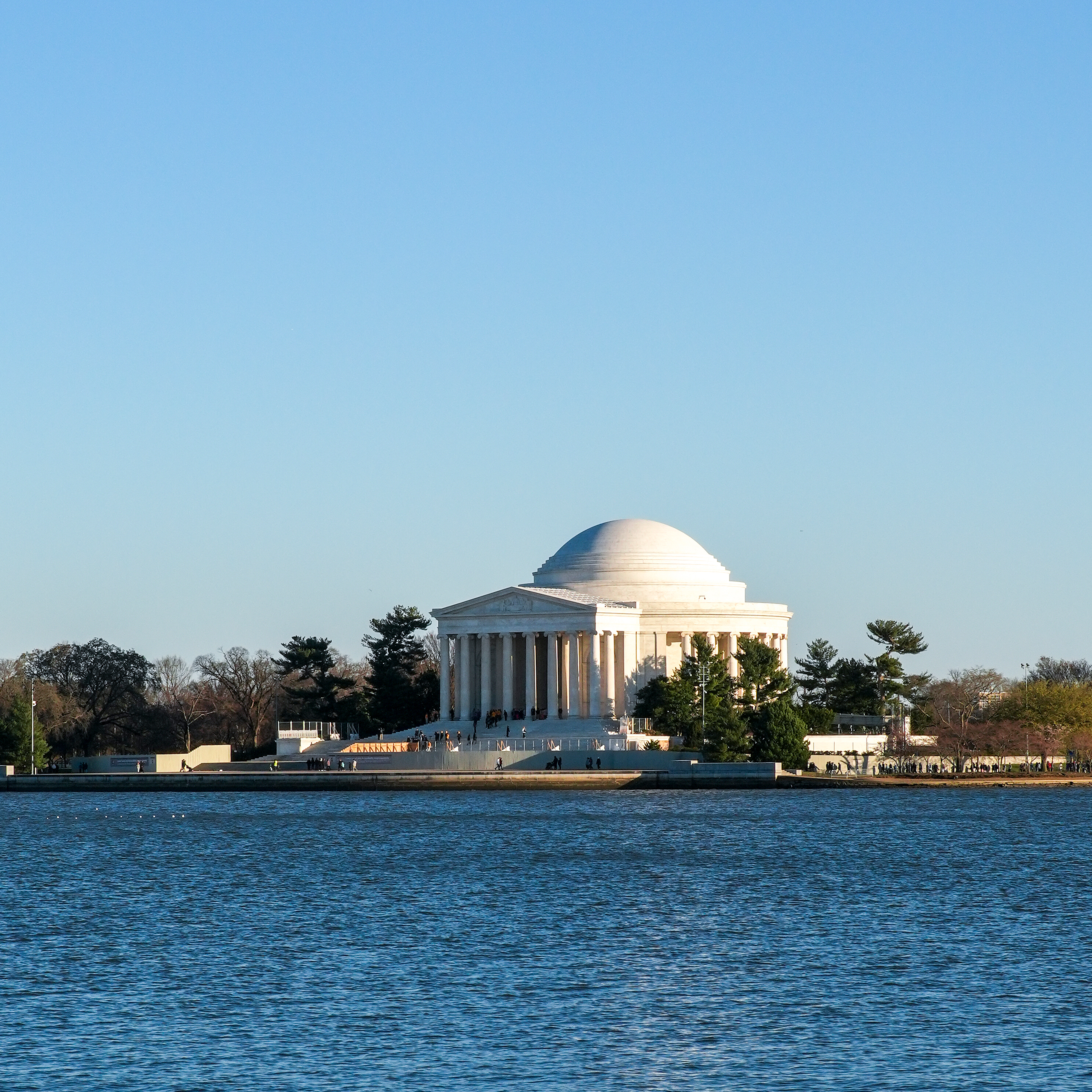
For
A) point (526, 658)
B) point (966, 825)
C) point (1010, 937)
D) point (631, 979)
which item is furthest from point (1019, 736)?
point (631, 979)

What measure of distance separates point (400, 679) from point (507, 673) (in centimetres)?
991

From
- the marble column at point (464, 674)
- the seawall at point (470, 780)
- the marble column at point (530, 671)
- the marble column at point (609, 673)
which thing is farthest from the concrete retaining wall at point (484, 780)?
the marble column at point (464, 674)

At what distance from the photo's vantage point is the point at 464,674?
467ft

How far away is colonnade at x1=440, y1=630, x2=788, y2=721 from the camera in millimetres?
138500

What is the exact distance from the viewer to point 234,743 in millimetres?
157375

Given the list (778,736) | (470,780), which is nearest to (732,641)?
(778,736)

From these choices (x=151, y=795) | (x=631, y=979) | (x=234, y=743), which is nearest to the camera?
(x=631, y=979)

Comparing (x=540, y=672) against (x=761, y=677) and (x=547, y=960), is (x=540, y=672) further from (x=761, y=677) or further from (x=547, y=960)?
(x=547, y=960)

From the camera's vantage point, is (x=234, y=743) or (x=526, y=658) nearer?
(x=526, y=658)

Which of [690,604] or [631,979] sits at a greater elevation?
[690,604]

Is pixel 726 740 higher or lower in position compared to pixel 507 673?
lower

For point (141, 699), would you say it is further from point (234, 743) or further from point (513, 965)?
point (513, 965)

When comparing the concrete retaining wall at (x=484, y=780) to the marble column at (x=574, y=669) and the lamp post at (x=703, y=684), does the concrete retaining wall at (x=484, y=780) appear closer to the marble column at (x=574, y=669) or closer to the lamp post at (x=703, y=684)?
the lamp post at (x=703, y=684)

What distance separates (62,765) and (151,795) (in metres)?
24.6
